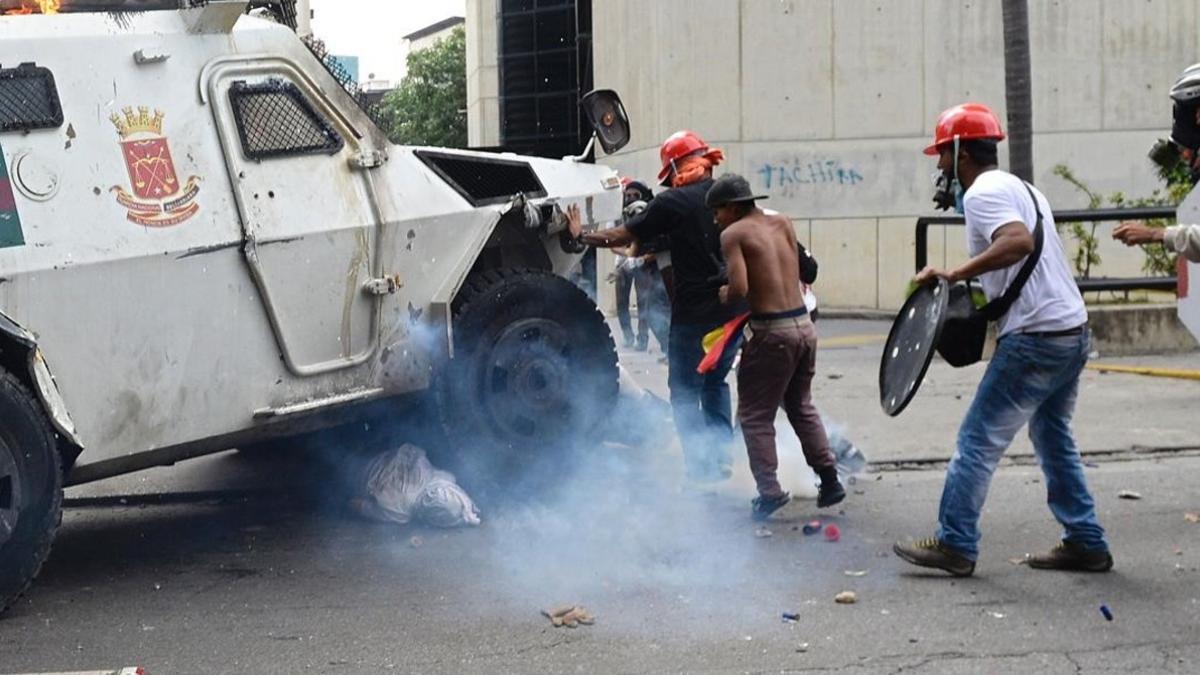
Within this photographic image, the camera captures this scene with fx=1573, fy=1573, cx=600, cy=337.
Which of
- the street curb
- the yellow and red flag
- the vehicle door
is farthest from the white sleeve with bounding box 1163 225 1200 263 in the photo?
the street curb

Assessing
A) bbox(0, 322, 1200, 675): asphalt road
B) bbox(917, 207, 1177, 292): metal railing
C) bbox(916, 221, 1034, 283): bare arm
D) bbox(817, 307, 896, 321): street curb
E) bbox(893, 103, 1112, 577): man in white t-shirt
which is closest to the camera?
bbox(0, 322, 1200, 675): asphalt road

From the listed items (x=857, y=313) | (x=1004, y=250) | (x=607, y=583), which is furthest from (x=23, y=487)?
(x=857, y=313)

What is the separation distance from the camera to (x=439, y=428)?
7488 mm

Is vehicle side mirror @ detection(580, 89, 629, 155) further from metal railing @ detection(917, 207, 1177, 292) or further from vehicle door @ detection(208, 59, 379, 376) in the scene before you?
metal railing @ detection(917, 207, 1177, 292)

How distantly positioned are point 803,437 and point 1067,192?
12432 millimetres

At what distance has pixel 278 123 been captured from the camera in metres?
6.78

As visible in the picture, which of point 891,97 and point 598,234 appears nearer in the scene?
point 598,234

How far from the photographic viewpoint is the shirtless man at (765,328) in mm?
7203

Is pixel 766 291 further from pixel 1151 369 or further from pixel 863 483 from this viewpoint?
pixel 1151 369

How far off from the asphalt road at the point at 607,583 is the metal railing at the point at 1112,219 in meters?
4.06

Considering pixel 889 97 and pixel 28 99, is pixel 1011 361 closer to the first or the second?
pixel 28 99

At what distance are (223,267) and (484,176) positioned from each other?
5.40 ft

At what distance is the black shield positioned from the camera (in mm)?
5934

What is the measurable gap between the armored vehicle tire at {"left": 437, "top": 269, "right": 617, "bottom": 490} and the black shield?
73.8 inches
